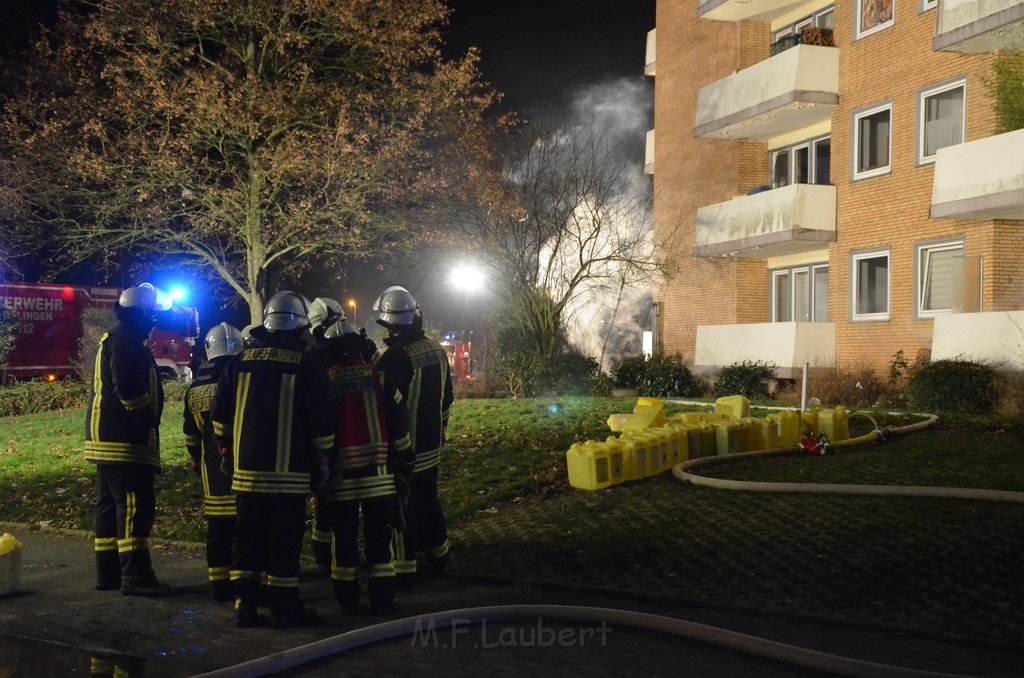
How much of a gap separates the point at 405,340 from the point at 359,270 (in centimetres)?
3191

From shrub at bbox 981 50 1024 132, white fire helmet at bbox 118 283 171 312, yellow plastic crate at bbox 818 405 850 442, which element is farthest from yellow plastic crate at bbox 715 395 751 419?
shrub at bbox 981 50 1024 132

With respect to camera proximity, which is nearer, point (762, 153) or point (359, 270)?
point (762, 153)

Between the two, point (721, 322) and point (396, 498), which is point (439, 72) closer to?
point (721, 322)

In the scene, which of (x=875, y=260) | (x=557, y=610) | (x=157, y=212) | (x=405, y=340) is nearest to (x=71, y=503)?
(x=405, y=340)

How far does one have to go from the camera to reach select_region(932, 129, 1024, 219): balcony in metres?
16.3

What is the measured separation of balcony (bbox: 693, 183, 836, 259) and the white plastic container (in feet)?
56.3

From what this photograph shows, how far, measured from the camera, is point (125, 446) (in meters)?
7.37

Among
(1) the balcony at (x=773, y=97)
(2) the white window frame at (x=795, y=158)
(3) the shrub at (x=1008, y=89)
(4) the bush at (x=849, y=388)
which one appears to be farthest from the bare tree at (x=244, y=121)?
(3) the shrub at (x=1008, y=89)

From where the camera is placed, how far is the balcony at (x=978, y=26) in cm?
1644

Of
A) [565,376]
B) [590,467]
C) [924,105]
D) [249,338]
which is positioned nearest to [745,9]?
[924,105]

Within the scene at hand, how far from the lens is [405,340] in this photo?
7.42 m

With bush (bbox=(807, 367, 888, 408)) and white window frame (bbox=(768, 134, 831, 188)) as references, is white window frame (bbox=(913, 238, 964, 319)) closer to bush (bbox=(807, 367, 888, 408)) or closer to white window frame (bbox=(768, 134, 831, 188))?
bush (bbox=(807, 367, 888, 408))

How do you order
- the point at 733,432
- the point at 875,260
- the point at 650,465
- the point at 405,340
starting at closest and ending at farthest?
the point at 405,340 → the point at 650,465 → the point at 733,432 → the point at 875,260

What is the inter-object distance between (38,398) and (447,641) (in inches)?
706
